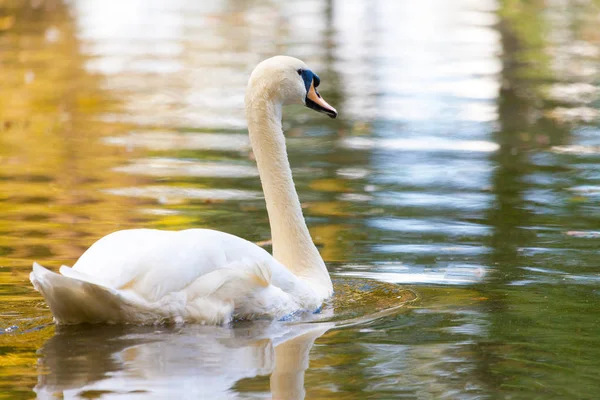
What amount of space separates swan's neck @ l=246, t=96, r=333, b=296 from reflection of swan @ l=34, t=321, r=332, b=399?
89cm

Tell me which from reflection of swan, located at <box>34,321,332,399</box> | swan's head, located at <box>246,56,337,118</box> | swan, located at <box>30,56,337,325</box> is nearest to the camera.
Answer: reflection of swan, located at <box>34,321,332,399</box>

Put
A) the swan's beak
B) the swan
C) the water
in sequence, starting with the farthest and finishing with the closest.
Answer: the swan's beak, the swan, the water

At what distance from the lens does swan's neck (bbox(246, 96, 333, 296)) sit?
8.49 m

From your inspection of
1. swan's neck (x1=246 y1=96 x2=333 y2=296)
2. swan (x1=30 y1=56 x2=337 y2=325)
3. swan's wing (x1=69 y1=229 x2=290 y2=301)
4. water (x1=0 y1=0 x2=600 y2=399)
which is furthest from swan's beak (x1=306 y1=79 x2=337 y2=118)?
swan's wing (x1=69 y1=229 x2=290 y2=301)

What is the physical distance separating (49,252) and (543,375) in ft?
14.3

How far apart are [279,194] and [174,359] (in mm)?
2121

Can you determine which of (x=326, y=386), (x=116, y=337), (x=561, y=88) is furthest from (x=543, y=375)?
(x=561, y=88)

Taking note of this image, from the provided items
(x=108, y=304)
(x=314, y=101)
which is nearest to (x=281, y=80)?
(x=314, y=101)

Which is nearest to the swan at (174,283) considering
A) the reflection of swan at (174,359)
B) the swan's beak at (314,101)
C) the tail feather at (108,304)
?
the tail feather at (108,304)

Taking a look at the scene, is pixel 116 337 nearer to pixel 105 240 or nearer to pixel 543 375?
pixel 105 240

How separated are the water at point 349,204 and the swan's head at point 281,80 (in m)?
1.33

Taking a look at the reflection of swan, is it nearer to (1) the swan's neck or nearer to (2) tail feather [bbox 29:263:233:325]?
(2) tail feather [bbox 29:263:233:325]

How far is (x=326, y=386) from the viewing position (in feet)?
20.4

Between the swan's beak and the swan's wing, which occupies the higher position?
the swan's beak
